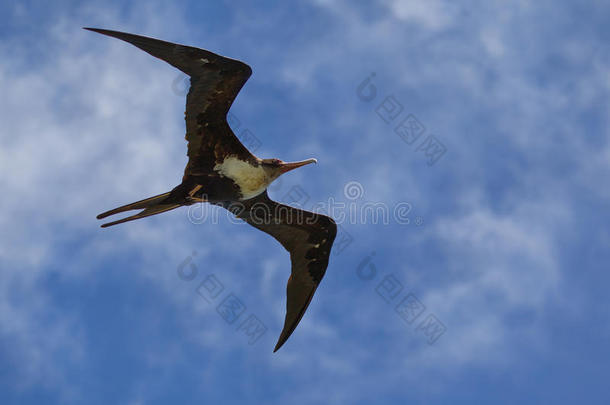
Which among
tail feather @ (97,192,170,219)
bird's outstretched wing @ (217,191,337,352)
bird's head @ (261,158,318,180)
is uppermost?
bird's head @ (261,158,318,180)

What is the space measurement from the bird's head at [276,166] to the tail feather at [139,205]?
152cm

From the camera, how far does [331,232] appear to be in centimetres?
1034

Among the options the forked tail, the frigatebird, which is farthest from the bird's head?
the forked tail

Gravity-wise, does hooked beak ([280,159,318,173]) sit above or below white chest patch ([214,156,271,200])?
above

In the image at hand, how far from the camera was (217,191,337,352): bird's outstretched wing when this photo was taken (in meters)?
10.1

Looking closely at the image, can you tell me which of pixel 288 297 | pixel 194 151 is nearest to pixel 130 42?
pixel 194 151

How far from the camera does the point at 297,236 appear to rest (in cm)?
1045

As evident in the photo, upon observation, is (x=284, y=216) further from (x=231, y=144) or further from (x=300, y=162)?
(x=231, y=144)

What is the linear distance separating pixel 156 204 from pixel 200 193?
0.70 meters

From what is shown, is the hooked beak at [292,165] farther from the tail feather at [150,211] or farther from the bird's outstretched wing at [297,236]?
Answer: the tail feather at [150,211]

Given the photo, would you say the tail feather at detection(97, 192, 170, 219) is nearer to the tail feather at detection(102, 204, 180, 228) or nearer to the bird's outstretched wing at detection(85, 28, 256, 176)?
the tail feather at detection(102, 204, 180, 228)

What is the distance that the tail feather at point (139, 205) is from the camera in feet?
28.1

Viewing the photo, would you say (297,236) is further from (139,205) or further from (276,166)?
(139,205)

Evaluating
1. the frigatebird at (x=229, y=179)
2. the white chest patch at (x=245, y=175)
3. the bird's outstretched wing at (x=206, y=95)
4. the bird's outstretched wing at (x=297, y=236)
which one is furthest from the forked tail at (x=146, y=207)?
the bird's outstretched wing at (x=297, y=236)
